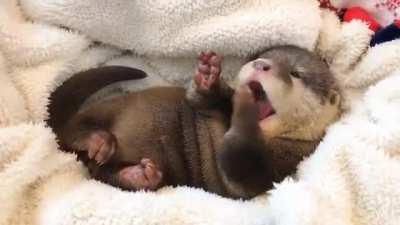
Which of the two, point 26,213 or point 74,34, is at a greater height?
point 74,34

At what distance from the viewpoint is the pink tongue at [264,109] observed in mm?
1398

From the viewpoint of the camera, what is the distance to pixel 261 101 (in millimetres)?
1413

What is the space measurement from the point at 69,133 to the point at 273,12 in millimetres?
543

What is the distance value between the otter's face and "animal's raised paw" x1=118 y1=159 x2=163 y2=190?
0.82ft

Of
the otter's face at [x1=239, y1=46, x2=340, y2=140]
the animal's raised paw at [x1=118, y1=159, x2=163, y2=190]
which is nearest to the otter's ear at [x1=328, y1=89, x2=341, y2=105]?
the otter's face at [x1=239, y1=46, x2=340, y2=140]

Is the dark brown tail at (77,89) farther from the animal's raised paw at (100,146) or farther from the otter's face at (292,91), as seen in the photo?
the otter's face at (292,91)

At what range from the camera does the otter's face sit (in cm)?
138

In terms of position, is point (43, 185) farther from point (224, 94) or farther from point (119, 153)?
point (224, 94)

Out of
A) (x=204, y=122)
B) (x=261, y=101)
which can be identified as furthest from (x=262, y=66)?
(x=204, y=122)

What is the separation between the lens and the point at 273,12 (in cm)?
151

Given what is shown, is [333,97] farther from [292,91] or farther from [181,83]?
[181,83]

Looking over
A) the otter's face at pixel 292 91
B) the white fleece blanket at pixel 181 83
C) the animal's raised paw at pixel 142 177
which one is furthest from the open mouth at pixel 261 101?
the animal's raised paw at pixel 142 177

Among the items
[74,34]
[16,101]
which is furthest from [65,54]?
[16,101]

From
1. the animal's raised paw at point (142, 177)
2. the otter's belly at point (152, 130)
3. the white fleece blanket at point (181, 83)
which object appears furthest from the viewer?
the otter's belly at point (152, 130)
